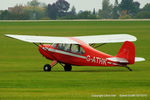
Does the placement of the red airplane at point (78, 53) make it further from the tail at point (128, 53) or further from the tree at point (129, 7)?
the tree at point (129, 7)

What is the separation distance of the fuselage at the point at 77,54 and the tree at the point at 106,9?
138921mm

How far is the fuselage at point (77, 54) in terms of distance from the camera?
22.4m

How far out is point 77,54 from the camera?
23.3 m

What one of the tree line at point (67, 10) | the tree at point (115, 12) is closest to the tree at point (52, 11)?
the tree line at point (67, 10)

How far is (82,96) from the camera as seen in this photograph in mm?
15578

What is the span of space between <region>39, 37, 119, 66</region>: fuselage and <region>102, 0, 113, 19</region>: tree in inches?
5469

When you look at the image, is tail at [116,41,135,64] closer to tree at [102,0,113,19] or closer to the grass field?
the grass field

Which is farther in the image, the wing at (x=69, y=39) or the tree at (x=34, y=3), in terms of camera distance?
the tree at (x=34, y=3)

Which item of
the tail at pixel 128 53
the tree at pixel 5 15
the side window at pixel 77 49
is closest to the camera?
the tail at pixel 128 53

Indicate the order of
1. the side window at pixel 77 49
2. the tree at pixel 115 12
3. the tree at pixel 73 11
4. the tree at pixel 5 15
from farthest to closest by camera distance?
the tree at pixel 73 11, the tree at pixel 115 12, the tree at pixel 5 15, the side window at pixel 77 49

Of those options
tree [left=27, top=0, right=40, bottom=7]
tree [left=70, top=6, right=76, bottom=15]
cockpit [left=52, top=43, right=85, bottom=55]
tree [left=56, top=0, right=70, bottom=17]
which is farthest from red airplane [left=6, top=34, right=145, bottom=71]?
tree [left=27, top=0, right=40, bottom=7]

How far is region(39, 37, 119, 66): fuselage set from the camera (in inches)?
881

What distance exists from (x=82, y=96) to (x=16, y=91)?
6.87 ft

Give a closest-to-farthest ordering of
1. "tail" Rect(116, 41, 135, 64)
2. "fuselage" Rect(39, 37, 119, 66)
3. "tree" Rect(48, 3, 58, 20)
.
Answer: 1. "tail" Rect(116, 41, 135, 64)
2. "fuselage" Rect(39, 37, 119, 66)
3. "tree" Rect(48, 3, 58, 20)
